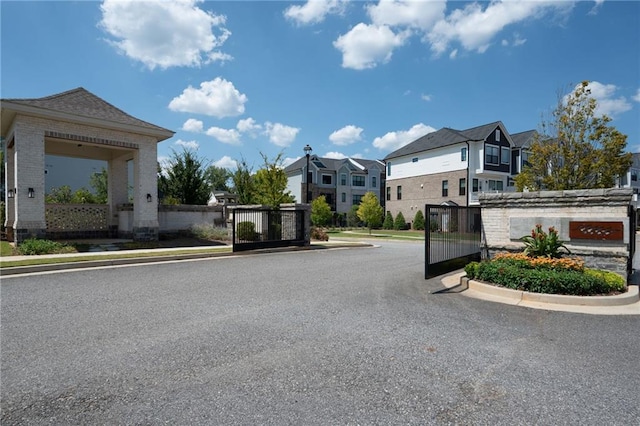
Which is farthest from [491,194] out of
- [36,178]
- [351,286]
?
[36,178]

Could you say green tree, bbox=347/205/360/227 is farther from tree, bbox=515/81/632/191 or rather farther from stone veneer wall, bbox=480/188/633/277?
stone veneer wall, bbox=480/188/633/277

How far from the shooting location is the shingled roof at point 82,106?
14283 mm

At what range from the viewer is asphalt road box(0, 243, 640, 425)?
3.17m

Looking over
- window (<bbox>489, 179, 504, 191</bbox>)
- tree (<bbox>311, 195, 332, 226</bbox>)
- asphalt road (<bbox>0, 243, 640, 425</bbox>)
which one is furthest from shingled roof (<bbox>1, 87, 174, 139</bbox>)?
window (<bbox>489, 179, 504, 191</bbox>)

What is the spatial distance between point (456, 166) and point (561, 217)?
1243 inches

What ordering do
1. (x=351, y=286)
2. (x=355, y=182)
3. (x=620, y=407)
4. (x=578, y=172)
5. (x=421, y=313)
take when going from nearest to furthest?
(x=620, y=407), (x=421, y=313), (x=351, y=286), (x=578, y=172), (x=355, y=182)

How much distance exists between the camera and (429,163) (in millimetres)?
42188

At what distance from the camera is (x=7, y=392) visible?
135 inches

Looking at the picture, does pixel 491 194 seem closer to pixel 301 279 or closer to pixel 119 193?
pixel 301 279

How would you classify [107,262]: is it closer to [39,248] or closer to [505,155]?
[39,248]

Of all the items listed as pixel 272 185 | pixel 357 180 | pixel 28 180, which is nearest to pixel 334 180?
pixel 357 180

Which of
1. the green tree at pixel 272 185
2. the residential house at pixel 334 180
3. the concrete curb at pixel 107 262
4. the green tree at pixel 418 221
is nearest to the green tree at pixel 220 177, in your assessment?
the residential house at pixel 334 180

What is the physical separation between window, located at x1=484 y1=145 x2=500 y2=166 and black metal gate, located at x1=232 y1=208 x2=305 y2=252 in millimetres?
27859

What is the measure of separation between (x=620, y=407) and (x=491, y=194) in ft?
26.7
